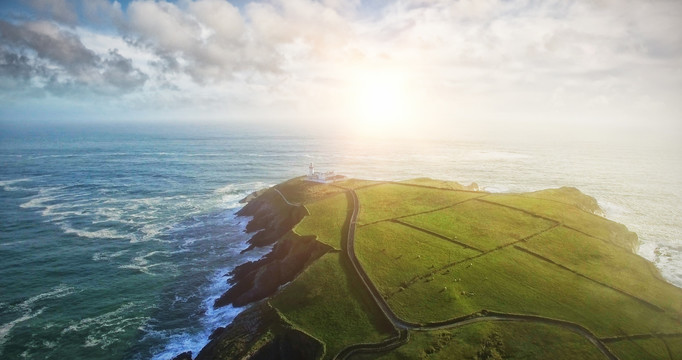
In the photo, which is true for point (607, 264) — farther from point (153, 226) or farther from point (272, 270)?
point (153, 226)

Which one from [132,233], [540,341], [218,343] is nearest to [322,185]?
[132,233]

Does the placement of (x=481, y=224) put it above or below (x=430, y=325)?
above

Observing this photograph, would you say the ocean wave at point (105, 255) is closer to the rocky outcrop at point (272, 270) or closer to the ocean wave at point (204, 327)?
the ocean wave at point (204, 327)

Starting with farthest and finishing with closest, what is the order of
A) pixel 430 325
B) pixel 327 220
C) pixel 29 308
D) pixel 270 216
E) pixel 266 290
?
1. pixel 270 216
2. pixel 327 220
3. pixel 266 290
4. pixel 29 308
5. pixel 430 325

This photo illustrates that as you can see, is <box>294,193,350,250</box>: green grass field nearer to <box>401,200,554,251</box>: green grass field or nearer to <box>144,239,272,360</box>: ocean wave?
<box>401,200,554,251</box>: green grass field

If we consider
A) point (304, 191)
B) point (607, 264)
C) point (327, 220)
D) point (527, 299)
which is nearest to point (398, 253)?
point (527, 299)

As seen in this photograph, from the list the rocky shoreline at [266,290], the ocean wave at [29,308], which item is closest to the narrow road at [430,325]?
the rocky shoreline at [266,290]

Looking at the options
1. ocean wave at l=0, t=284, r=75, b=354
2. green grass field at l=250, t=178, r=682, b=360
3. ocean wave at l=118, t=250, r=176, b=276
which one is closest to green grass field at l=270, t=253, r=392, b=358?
green grass field at l=250, t=178, r=682, b=360
